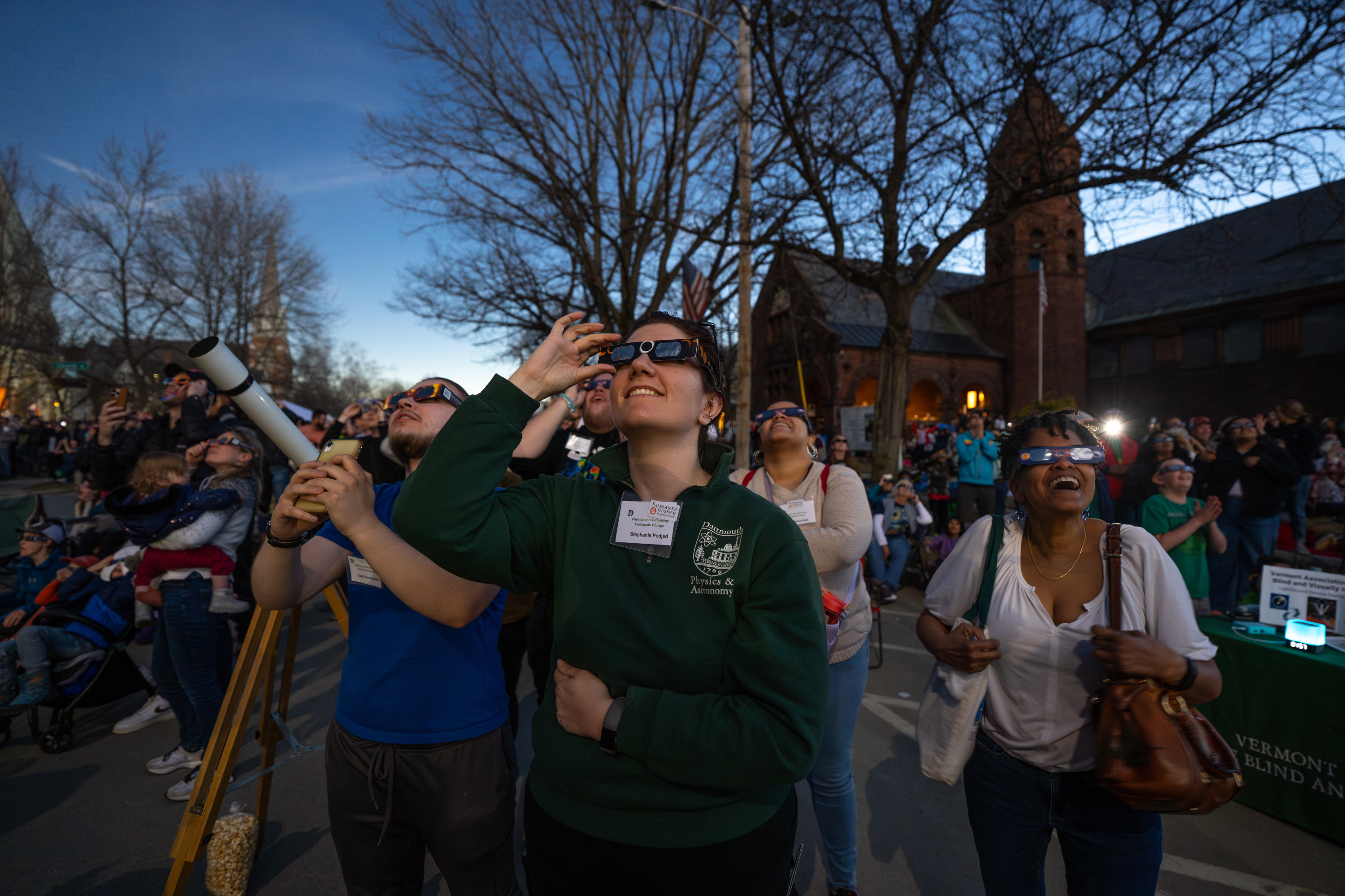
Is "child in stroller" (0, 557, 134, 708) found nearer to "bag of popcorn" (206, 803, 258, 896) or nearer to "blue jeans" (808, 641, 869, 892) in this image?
"bag of popcorn" (206, 803, 258, 896)

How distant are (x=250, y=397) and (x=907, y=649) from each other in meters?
6.31

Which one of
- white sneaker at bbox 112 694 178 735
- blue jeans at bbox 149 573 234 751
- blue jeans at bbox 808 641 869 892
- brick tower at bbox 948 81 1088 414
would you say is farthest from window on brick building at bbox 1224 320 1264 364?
white sneaker at bbox 112 694 178 735

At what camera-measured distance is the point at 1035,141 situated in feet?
27.7

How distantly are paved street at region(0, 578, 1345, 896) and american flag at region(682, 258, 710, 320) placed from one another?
317 inches

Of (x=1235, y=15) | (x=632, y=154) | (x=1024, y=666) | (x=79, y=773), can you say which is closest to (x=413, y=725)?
(x=1024, y=666)

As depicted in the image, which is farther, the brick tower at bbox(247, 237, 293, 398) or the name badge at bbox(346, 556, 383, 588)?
the brick tower at bbox(247, 237, 293, 398)

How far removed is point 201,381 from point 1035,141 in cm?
1006

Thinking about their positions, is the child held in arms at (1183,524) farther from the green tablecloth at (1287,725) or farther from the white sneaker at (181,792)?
the white sneaker at (181,792)

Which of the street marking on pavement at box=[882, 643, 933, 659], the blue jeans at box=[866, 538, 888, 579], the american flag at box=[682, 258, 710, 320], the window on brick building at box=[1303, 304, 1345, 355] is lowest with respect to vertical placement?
the street marking on pavement at box=[882, 643, 933, 659]

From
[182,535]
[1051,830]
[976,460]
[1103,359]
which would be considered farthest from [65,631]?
[1103,359]

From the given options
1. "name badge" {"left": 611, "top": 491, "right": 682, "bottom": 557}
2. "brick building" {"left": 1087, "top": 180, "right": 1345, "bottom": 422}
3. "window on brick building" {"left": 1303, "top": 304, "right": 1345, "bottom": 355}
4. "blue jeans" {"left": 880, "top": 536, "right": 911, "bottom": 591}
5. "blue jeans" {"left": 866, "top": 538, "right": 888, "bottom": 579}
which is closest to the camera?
"name badge" {"left": 611, "top": 491, "right": 682, "bottom": 557}

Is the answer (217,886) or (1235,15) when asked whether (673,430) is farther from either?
(1235,15)

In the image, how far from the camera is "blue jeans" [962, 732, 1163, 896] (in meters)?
1.87

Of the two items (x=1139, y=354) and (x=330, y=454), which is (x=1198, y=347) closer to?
(x=1139, y=354)
